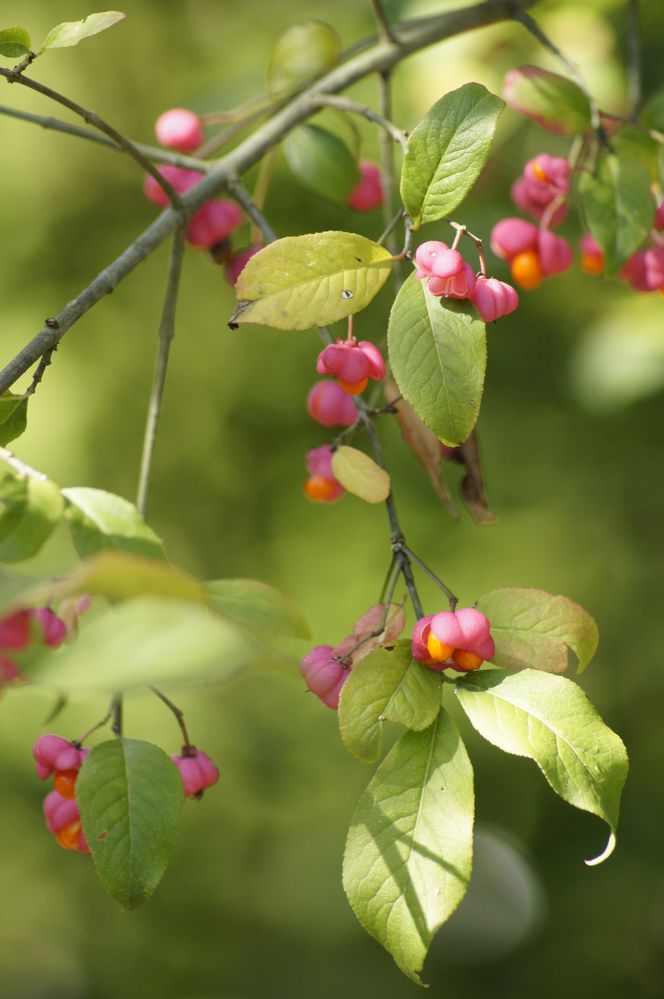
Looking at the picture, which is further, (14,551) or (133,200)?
(133,200)

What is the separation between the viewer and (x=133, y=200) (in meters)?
1.93

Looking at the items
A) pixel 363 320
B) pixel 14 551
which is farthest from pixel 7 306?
pixel 14 551

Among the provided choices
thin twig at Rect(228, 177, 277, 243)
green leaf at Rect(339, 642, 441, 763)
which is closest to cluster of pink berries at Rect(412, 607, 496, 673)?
green leaf at Rect(339, 642, 441, 763)

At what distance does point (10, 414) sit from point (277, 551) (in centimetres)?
140

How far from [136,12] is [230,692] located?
1.31 meters

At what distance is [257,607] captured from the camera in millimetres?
557

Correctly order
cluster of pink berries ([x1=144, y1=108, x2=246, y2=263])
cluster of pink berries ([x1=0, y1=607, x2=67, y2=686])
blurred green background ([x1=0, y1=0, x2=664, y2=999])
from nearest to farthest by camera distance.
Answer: cluster of pink berries ([x1=0, y1=607, x2=67, y2=686]), cluster of pink berries ([x1=144, y1=108, x2=246, y2=263]), blurred green background ([x1=0, y1=0, x2=664, y2=999])

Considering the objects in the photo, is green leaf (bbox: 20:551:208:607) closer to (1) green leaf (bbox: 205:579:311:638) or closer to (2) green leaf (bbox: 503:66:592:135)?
(1) green leaf (bbox: 205:579:311:638)

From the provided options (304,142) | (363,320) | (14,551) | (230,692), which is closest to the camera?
(14,551)

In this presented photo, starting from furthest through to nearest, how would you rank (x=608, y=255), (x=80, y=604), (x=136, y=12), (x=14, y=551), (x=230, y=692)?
(x=230, y=692) < (x=136, y=12) < (x=608, y=255) < (x=80, y=604) < (x=14, y=551)

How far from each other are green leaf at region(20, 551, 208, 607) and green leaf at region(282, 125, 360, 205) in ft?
2.00

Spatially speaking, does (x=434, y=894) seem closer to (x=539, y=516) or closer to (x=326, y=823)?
(x=539, y=516)

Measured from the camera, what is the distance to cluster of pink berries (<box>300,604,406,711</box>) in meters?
0.60

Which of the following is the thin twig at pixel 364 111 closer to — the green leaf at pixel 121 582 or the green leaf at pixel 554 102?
the green leaf at pixel 554 102
